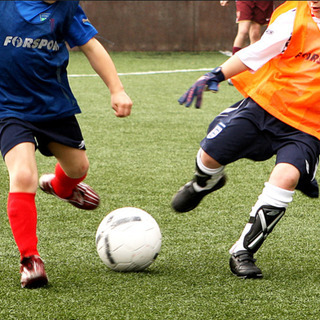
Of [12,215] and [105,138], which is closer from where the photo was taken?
[12,215]

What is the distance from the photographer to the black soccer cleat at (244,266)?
2.80 meters

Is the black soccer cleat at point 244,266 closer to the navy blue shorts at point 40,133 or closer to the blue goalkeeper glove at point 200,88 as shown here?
the blue goalkeeper glove at point 200,88

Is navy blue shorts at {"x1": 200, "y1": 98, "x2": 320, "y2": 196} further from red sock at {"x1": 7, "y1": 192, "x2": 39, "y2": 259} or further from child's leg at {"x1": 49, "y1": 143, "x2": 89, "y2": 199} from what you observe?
red sock at {"x1": 7, "y1": 192, "x2": 39, "y2": 259}

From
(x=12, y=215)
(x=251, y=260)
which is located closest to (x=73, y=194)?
(x=12, y=215)

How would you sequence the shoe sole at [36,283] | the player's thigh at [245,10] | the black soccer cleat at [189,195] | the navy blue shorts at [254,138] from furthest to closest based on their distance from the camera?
the player's thigh at [245,10] < the black soccer cleat at [189,195] < the navy blue shorts at [254,138] < the shoe sole at [36,283]

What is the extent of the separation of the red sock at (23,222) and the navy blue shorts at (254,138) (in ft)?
2.72

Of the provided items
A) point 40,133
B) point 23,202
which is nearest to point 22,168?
point 23,202

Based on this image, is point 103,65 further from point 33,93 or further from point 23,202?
point 23,202

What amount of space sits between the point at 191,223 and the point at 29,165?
114cm

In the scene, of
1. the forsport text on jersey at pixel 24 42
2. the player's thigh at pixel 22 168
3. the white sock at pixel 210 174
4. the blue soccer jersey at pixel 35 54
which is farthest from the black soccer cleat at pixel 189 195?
the forsport text on jersey at pixel 24 42

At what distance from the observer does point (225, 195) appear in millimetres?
4180

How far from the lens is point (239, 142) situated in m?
3.00

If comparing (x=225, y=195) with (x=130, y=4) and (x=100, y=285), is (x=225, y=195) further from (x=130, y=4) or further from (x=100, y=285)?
(x=130, y=4)

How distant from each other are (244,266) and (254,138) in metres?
0.56
